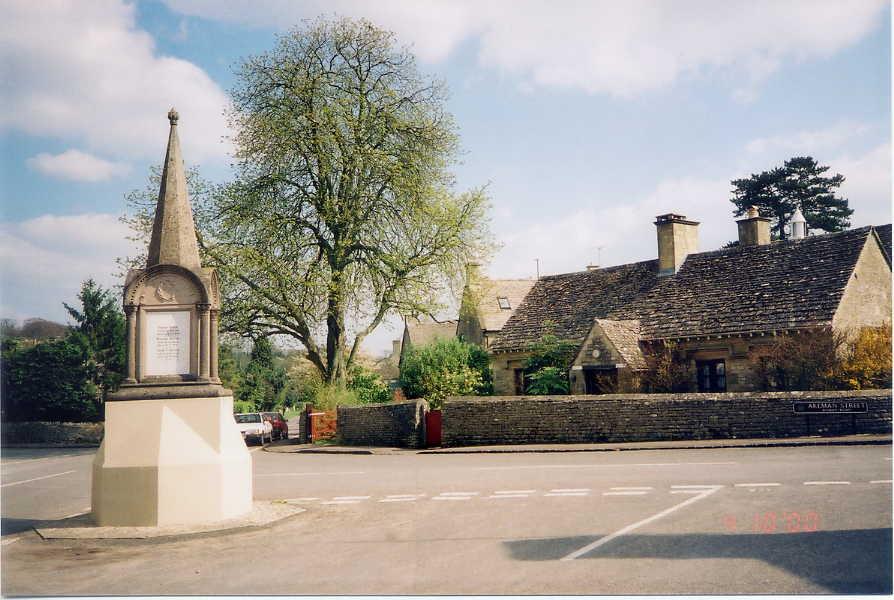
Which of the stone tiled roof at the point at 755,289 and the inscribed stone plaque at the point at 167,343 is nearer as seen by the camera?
the inscribed stone plaque at the point at 167,343

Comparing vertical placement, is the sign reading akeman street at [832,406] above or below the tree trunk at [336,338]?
below

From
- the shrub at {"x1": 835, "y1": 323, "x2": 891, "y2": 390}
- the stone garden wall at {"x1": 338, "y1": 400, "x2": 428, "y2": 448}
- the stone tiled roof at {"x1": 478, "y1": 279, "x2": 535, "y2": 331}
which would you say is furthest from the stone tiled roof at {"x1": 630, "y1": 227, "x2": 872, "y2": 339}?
the stone tiled roof at {"x1": 478, "y1": 279, "x2": 535, "y2": 331}

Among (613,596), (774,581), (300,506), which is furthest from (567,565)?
(300,506)

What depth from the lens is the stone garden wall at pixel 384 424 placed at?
88.1ft

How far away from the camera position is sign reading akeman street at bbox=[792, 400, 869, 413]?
799 inches

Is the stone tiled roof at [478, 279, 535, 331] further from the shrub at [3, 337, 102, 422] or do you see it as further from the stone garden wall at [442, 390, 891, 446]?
the shrub at [3, 337, 102, 422]

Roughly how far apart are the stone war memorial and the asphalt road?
0.80 m

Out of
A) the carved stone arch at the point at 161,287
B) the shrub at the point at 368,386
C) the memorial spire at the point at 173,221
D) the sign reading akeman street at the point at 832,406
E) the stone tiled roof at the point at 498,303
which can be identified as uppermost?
the stone tiled roof at the point at 498,303

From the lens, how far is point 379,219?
108ft

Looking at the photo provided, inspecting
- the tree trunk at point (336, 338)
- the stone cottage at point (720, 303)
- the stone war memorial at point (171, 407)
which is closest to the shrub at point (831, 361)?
the stone cottage at point (720, 303)

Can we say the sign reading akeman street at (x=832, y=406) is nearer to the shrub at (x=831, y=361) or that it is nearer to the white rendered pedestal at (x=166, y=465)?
the shrub at (x=831, y=361)

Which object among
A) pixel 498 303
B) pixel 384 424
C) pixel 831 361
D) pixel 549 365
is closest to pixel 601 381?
pixel 549 365

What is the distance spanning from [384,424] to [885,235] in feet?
65.2

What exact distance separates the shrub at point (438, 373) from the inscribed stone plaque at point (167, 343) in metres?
18.1
